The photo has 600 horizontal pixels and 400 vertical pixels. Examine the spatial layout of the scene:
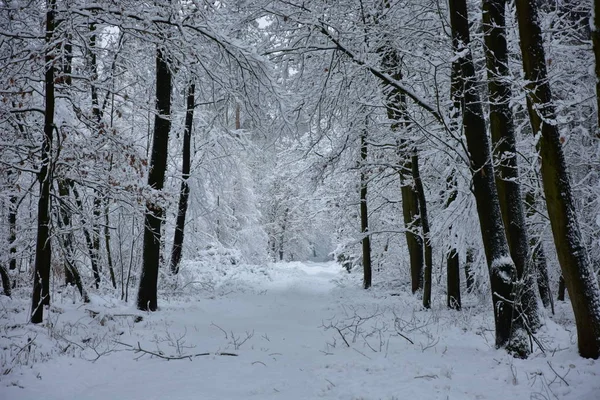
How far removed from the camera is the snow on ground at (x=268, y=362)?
4008mm

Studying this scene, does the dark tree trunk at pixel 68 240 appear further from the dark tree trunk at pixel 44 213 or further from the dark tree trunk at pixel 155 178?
the dark tree trunk at pixel 155 178

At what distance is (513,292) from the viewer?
5.29 m

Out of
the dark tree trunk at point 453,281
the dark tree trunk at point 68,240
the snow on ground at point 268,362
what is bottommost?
the snow on ground at point 268,362

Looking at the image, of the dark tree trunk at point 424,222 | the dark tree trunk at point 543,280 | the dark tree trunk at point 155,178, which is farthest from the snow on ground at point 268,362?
the dark tree trunk at point 543,280

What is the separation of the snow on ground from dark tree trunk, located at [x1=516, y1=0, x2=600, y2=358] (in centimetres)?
42

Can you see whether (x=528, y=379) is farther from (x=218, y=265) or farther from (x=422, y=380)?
(x=218, y=265)

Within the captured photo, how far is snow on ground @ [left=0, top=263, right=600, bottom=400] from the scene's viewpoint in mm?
4008

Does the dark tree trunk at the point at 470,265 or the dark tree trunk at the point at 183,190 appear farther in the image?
the dark tree trunk at the point at 183,190

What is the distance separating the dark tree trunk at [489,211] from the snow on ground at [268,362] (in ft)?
1.24

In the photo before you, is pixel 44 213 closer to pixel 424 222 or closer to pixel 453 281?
pixel 424 222

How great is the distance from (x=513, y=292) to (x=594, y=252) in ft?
A: 21.0

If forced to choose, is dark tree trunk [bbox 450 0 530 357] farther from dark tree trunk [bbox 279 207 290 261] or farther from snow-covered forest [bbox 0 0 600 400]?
dark tree trunk [bbox 279 207 290 261]

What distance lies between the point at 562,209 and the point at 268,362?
4232 millimetres

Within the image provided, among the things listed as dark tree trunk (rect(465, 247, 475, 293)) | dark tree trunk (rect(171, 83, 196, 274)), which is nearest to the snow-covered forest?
dark tree trunk (rect(465, 247, 475, 293))
